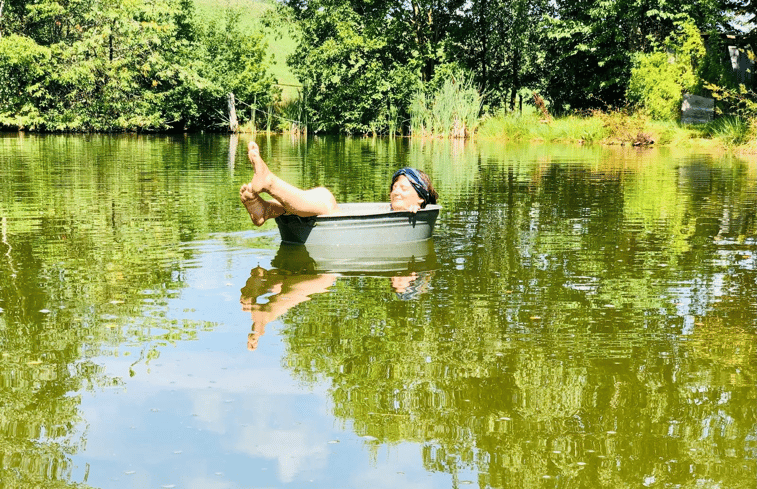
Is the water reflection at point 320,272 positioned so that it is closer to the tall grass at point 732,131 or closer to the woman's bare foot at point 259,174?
the woman's bare foot at point 259,174

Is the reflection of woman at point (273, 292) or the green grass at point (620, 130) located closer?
the reflection of woman at point (273, 292)

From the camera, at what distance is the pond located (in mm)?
3857

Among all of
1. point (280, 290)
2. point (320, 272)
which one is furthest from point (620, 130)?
point (280, 290)

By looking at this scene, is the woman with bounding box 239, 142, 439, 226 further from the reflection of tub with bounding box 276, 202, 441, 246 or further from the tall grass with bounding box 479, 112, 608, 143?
the tall grass with bounding box 479, 112, 608, 143

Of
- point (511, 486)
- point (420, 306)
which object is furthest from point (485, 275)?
point (511, 486)

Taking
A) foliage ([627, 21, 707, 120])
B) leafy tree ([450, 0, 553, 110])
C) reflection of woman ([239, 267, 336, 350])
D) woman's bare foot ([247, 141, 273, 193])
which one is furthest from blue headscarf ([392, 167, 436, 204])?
leafy tree ([450, 0, 553, 110])

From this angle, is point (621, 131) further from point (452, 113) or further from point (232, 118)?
point (232, 118)

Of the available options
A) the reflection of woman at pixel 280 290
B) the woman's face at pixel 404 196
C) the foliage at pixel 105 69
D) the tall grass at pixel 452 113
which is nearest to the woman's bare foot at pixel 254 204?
the reflection of woman at pixel 280 290

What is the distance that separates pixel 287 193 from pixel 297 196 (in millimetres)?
145

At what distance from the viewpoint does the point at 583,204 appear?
13250mm

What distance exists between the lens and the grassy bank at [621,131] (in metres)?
27.8

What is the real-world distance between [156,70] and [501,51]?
16486 mm

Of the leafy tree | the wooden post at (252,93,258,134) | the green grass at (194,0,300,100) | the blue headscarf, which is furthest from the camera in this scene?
the green grass at (194,0,300,100)

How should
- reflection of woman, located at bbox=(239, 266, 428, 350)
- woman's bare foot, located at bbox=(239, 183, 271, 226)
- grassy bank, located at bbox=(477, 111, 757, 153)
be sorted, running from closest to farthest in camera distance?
reflection of woman, located at bbox=(239, 266, 428, 350)
woman's bare foot, located at bbox=(239, 183, 271, 226)
grassy bank, located at bbox=(477, 111, 757, 153)
